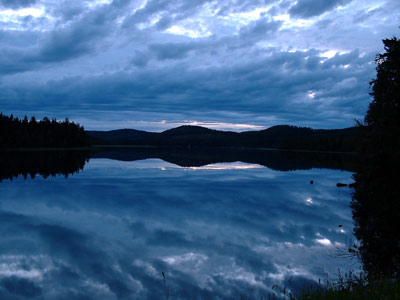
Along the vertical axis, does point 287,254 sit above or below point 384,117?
below

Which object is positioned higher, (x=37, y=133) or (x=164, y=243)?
(x=37, y=133)

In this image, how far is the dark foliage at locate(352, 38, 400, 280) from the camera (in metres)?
22.6

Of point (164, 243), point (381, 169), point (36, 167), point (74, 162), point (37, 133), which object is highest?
point (37, 133)

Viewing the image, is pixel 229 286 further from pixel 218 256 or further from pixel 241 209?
pixel 241 209

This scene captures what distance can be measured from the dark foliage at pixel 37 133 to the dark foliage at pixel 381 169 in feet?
495

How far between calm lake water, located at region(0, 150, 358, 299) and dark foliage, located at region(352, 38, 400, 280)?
1.99 meters

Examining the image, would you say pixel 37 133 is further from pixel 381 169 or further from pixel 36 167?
pixel 381 169

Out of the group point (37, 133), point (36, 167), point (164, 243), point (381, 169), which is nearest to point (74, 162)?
point (36, 167)

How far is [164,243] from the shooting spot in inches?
914

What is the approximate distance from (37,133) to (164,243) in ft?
545

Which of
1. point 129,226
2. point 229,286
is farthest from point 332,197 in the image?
point 229,286

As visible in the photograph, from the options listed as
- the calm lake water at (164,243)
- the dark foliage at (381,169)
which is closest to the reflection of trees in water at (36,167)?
the calm lake water at (164,243)

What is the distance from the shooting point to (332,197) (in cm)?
4606

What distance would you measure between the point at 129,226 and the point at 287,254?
12.7m
